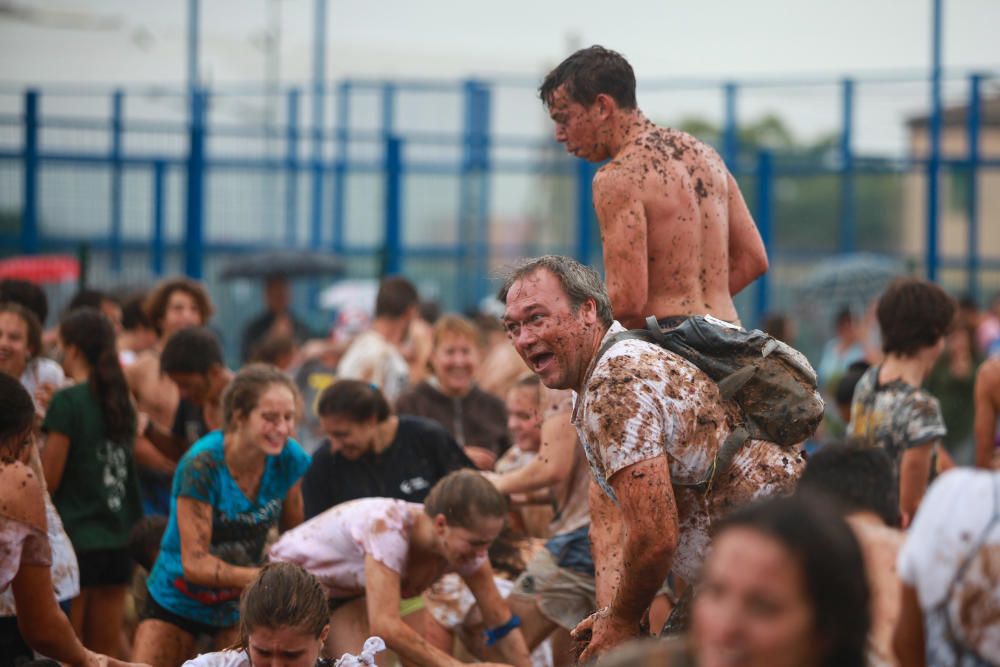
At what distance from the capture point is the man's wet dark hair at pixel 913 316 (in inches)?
239

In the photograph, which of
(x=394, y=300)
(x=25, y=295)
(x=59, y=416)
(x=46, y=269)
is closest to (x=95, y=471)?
(x=59, y=416)

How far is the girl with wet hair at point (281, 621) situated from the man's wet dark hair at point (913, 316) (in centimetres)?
315

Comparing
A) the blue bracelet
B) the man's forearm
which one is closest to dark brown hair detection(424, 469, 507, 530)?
the blue bracelet

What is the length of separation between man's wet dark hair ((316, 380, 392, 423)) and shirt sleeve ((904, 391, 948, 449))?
2.50 meters

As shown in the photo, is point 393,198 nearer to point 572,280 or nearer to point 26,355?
point 26,355

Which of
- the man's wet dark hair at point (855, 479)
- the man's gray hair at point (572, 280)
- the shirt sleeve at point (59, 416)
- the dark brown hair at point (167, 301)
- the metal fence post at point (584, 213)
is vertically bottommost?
the shirt sleeve at point (59, 416)

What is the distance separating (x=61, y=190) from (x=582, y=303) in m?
10.7

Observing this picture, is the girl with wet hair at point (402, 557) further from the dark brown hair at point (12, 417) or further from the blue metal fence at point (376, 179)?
the blue metal fence at point (376, 179)

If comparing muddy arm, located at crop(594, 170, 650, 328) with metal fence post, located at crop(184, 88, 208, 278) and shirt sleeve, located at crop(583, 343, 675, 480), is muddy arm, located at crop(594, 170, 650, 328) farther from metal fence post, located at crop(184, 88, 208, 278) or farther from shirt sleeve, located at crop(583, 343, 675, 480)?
metal fence post, located at crop(184, 88, 208, 278)

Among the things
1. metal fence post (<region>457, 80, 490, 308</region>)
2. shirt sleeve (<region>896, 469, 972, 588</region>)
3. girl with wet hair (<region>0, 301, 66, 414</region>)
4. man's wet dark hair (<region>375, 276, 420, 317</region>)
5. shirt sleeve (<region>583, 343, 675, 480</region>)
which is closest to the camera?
shirt sleeve (<region>896, 469, 972, 588</region>)

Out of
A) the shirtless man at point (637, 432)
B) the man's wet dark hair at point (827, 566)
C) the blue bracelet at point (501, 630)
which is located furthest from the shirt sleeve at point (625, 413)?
the blue bracelet at point (501, 630)

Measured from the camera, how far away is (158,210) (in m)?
13.9

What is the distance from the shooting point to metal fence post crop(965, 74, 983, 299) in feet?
50.4

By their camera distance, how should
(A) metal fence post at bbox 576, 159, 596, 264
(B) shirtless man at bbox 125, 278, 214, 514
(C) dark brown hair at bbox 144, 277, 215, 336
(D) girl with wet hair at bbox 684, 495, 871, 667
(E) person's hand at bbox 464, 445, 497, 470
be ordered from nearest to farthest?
(D) girl with wet hair at bbox 684, 495, 871, 667 → (B) shirtless man at bbox 125, 278, 214, 514 → (E) person's hand at bbox 464, 445, 497, 470 → (C) dark brown hair at bbox 144, 277, 215, 336 → (A) metal fence post at bbox 576, 159, 596, 264
